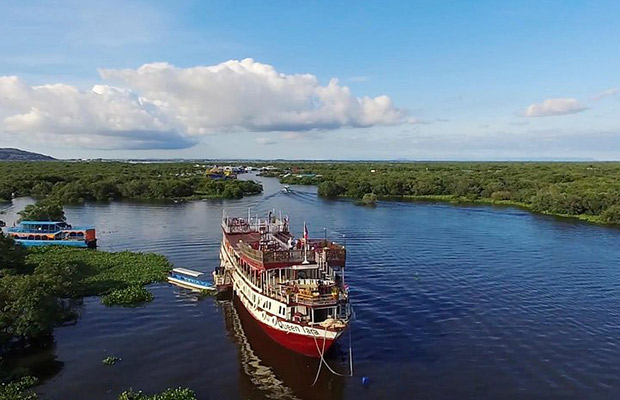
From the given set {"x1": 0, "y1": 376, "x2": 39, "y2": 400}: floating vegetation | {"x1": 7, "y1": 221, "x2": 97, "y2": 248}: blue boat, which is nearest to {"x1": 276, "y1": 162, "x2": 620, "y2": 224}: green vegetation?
{"x1": 7, "y1": 221, "x2": 97, "y2": 248}: blue boat

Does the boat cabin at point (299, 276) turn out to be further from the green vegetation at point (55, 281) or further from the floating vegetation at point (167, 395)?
the green vegetation at point (55, 281)

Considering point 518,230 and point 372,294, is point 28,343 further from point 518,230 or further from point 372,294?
point 518,230

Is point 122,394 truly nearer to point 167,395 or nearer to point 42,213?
point 167,395

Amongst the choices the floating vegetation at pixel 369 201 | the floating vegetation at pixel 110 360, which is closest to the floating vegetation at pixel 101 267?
the floating vegetation at pixel 110 360

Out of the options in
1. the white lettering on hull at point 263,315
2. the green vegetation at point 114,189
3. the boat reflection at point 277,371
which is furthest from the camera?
the green vegetation at point 114,189

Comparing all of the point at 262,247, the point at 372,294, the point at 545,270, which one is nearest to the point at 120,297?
the point at 262,247

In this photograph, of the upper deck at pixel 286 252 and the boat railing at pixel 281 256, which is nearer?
the boat railing at pixel 281 256

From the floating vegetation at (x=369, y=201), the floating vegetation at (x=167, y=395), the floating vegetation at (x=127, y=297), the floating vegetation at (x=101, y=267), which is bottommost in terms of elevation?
the floating vegetation at (x=167, y=395)
